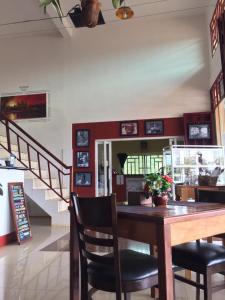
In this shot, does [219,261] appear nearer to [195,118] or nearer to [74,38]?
[195,118]

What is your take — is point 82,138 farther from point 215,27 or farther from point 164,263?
point 164,263

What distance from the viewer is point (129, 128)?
313 inches

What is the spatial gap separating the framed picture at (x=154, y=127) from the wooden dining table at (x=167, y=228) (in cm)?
605

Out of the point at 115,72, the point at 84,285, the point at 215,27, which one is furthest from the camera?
the point at 115,72

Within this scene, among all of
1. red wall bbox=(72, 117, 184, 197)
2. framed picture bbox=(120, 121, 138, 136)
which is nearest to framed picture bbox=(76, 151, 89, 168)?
red wall bbox=(72, 117, 184, 197)

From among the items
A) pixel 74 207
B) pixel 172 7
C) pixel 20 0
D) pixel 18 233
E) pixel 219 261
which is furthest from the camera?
pixel 172 7

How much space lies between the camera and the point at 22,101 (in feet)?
28.6

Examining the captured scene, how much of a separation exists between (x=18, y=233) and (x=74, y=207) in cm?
353

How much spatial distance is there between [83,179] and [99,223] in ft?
21.5

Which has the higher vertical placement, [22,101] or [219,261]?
[22,101]

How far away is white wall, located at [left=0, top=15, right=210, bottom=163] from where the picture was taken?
7.80 m

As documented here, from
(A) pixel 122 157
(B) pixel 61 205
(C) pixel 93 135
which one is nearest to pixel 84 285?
(B) pixel 61 205

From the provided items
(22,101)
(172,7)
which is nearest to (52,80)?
(22,101)

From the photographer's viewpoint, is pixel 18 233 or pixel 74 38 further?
pixel 74 38
